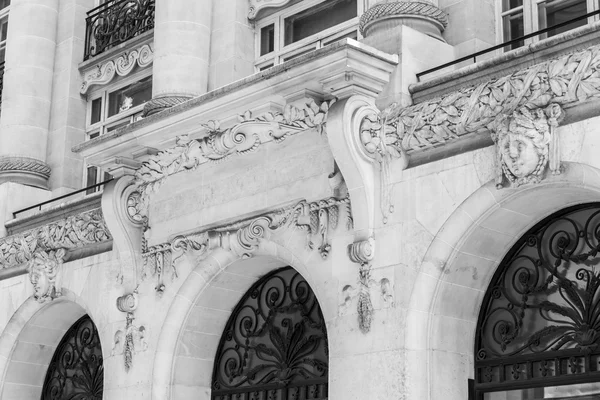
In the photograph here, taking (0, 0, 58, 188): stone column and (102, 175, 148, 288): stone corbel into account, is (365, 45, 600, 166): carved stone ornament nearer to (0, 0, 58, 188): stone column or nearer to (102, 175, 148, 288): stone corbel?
(102, 175, 148, 288): stone corbel

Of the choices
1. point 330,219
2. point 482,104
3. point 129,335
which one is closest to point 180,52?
point 129,335

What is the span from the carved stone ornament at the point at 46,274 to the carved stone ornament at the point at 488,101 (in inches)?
273

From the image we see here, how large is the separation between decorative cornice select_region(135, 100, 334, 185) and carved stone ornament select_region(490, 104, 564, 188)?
2687 millimetres

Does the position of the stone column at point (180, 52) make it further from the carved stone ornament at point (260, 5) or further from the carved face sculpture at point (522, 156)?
the carved face sculpture at point (522, 156)

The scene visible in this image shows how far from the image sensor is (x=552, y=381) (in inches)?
453

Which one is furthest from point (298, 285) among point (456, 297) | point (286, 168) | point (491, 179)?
point (491, 179)

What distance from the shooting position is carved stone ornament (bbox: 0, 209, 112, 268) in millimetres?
16828

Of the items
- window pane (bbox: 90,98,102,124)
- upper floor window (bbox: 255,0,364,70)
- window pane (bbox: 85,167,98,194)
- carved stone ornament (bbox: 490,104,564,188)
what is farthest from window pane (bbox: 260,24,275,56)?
carved stone ornament (bbox: 490,104,564,188)

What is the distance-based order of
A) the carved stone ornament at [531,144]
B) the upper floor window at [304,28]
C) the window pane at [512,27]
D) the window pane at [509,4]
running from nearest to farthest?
the carved stone ornament at [531,144]
the window pane at [512,27]
the window pane at [509,4]
the upper floor window at [304,28]

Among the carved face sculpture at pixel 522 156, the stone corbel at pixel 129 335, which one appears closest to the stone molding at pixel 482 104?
the carved face sculpture at pixel 522 156

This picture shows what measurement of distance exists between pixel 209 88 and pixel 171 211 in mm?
2231

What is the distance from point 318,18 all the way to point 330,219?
4.00 meters

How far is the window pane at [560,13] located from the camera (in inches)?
504

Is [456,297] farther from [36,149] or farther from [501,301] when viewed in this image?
[36,149]
